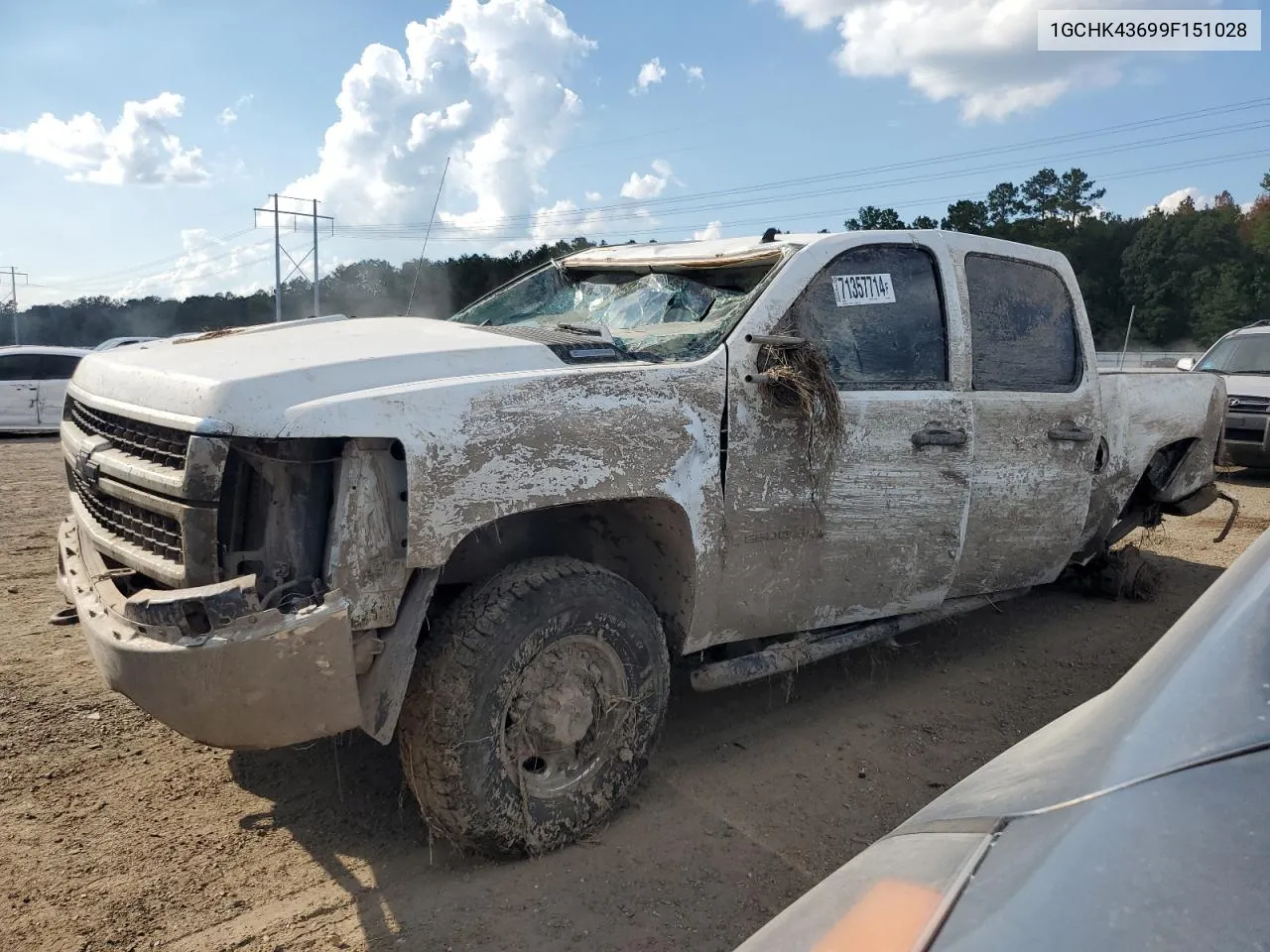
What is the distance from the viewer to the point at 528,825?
9.32 ft

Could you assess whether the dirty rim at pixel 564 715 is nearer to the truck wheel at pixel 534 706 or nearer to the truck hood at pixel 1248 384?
the truck wheel at pixel 534 706

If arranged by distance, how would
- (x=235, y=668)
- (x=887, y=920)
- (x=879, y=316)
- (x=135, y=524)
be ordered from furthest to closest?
(x=879, y=316), (x=135, y=524), (x=235, y=668), (x=887, y=920)

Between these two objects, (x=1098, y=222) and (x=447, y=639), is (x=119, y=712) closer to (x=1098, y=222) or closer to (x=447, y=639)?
(x=447, y=639)

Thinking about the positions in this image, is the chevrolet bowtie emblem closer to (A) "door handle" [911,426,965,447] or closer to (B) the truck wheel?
(B) the truck wheel

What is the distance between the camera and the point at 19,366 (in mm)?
14766

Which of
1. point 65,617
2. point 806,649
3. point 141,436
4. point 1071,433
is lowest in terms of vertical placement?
point 806,649

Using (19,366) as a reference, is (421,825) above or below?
below

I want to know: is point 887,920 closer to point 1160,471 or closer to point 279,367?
point 279,367

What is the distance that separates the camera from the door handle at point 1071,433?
425 centimetres

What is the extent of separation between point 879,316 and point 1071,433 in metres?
1.26

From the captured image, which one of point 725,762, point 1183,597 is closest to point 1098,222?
point 1183,597

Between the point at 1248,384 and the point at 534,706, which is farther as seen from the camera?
the point at 1248,384

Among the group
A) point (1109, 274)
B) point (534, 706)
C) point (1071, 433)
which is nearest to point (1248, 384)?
point (1071, 433)

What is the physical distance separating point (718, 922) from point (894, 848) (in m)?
1.38
